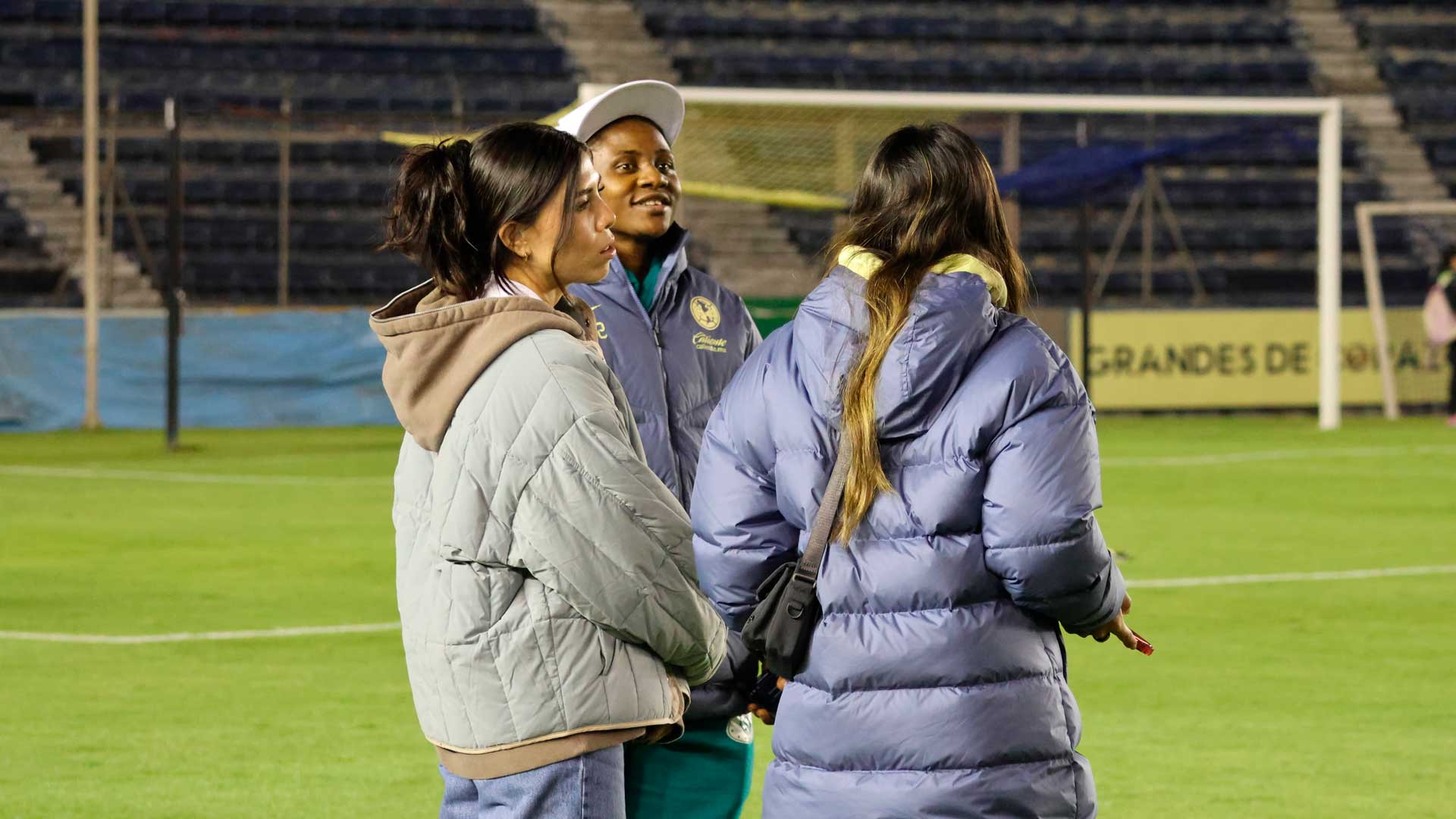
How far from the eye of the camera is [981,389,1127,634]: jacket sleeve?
2797 mm

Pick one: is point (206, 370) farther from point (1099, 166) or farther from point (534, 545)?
point (534, 545)

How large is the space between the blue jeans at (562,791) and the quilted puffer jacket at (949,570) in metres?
0.27

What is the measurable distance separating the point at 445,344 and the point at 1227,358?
65.8 feet

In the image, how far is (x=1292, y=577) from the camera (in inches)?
381

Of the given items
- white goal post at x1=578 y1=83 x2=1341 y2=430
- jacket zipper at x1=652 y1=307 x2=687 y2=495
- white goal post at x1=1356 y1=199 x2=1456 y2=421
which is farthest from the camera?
white goal post at x1=1356 y1=199 x2=1456 y2=421

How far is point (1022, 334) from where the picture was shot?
9.43 feet

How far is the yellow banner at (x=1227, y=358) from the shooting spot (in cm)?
2184

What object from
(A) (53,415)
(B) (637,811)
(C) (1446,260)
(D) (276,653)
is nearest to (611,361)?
(B) (637,811)

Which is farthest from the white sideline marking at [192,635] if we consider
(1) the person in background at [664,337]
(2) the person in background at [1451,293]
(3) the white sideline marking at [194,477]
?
(2) the person in background at [1451,293]

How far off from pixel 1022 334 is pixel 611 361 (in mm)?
1172

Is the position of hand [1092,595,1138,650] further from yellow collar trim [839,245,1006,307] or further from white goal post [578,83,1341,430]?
white goal post [578,83,1341,430]

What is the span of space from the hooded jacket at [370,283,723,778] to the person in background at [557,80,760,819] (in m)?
0.77

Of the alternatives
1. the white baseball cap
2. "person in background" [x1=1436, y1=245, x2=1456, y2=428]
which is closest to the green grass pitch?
the white baseball cap

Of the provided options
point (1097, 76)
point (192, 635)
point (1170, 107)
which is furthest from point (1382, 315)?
point (192, 635)
